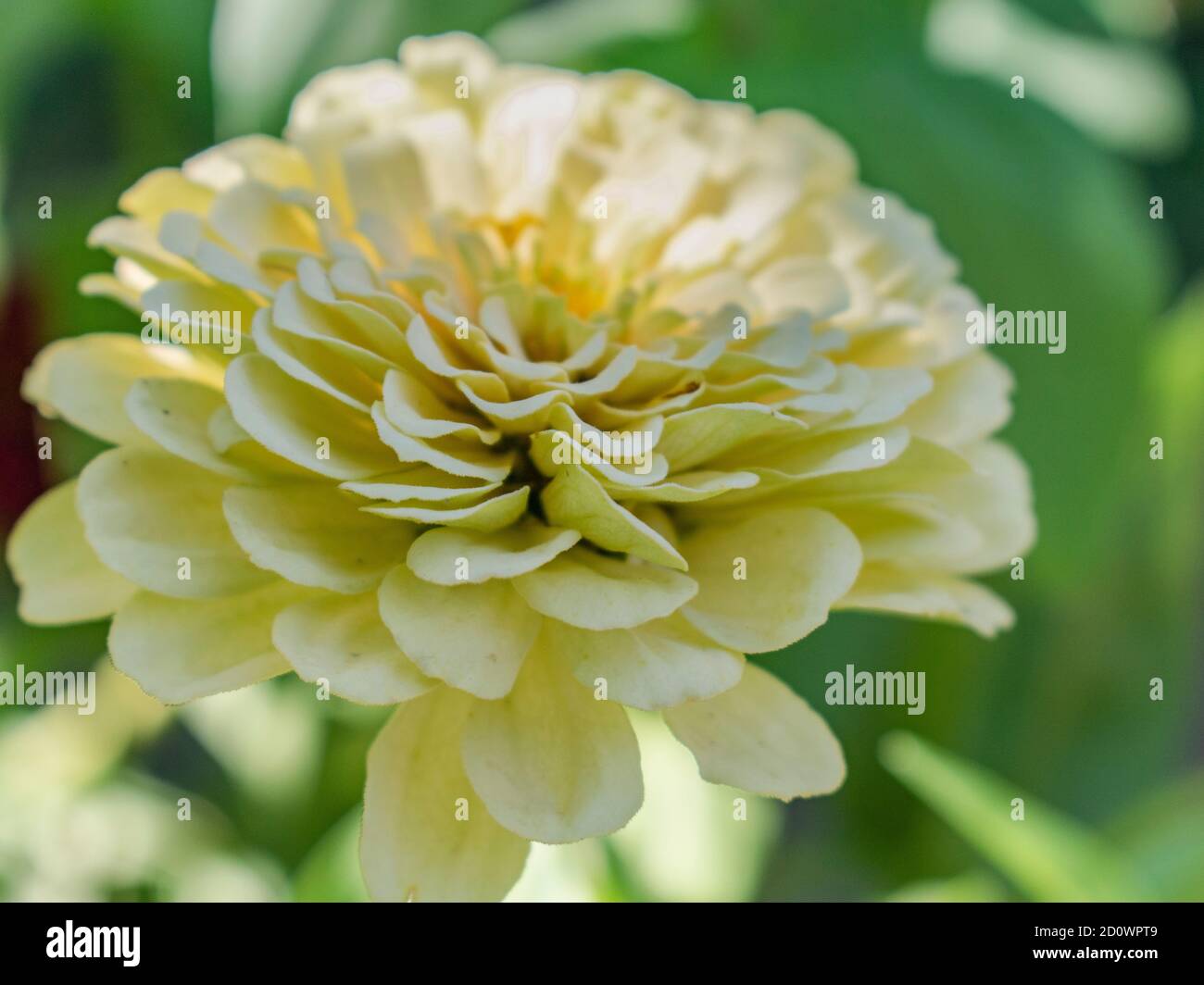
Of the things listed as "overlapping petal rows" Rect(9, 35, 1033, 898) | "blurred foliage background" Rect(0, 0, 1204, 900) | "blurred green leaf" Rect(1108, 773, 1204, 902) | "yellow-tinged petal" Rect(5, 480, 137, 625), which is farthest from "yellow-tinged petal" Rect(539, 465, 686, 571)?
"blurred green leaf" Rect(1108, 773, 1204, 902)

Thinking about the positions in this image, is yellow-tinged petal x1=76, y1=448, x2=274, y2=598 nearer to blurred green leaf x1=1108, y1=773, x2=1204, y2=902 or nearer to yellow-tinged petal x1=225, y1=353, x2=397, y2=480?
yellow-tinged petal x1=225, y1=353, x2=397, y2=480

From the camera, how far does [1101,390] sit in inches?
22.0

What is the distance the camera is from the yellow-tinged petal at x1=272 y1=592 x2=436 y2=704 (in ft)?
0.79

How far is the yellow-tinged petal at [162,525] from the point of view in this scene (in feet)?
0.85

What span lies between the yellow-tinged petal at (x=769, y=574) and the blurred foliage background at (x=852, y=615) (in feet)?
0.55

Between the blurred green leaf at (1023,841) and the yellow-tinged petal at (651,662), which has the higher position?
the yellow-tinged petal at (651,662)

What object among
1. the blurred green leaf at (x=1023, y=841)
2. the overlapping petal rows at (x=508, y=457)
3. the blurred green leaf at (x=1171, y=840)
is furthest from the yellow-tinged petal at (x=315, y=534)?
the blurred green leaf at (x=1171, y=840)

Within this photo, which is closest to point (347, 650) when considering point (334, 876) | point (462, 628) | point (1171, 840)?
point (462, 628)

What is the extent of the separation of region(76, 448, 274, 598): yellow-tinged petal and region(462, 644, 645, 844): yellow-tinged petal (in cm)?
6

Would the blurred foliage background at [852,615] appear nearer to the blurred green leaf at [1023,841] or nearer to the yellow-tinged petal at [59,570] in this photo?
the blurred green leaf at [1023,841]
